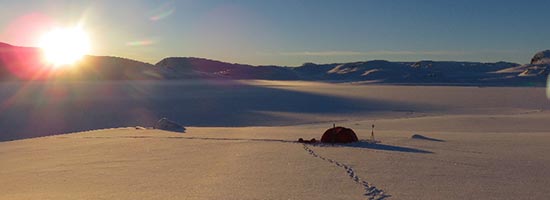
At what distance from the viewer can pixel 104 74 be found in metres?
69.9

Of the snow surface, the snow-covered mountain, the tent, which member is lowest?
the snow surface

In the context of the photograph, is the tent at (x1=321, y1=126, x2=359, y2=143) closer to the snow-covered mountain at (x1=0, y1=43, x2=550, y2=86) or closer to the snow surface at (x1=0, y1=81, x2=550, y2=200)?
the snow surface at (x1=0, y1=81, x2=550, y2=200)

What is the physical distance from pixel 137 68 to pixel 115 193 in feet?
258

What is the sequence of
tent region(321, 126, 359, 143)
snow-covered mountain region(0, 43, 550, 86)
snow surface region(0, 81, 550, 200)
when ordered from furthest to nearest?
snow-covered mountain region(0, 43, 550, 86) → tent region(321, 126, 359, 143) → snow surface region(0, 81, 550, 200)

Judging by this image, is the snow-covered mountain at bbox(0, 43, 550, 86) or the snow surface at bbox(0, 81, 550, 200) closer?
the snow surface at bbox(0, 81, 550, 200)

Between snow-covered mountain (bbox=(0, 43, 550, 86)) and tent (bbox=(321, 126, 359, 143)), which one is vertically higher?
snow-covered mountain (bbox=(0, 43, 550, 86))

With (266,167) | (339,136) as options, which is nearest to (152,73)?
(339,136)

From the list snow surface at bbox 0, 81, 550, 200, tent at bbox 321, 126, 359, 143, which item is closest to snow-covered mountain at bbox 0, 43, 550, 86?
snow surface at bbox 0, 81, 550, 200

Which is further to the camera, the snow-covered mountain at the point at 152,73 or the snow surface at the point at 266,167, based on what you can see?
the snow-covered mountain at the point at 152,73

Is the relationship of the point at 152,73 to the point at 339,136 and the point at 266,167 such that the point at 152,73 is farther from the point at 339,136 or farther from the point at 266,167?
the point at 266,167

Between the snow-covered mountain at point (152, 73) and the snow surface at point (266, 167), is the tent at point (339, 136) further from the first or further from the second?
the snow-covered mountain at point (152, 73)

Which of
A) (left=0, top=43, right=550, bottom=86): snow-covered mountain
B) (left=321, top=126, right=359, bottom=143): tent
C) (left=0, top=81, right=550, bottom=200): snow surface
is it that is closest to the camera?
(left=0, top=81, right=550, bottom=200): snow surface

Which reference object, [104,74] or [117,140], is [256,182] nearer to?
[117,140]

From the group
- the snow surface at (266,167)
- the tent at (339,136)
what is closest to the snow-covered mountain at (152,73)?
the snow surface at (266,167)
